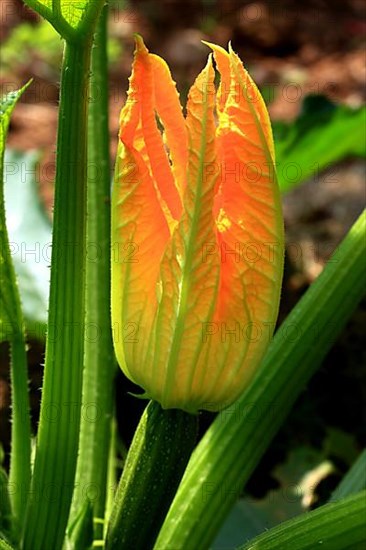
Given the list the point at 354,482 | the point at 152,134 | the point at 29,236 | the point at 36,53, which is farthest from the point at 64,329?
the point at 36,53

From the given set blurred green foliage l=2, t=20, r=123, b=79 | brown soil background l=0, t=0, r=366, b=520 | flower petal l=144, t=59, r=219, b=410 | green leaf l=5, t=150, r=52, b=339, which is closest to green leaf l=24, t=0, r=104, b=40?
flower petal l=144, t=59, r=219, b=410

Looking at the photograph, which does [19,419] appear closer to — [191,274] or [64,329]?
[64,329]

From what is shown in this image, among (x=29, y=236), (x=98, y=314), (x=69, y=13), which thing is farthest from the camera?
(x=29, y=236)

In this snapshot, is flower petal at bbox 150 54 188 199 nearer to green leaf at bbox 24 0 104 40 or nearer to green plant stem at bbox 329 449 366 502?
green leaf at bbox 24 0 104 40

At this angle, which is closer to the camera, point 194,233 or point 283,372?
point 194,233

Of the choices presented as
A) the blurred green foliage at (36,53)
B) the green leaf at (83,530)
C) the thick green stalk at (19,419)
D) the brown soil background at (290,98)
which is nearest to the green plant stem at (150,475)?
the green leaf at (83,530)
